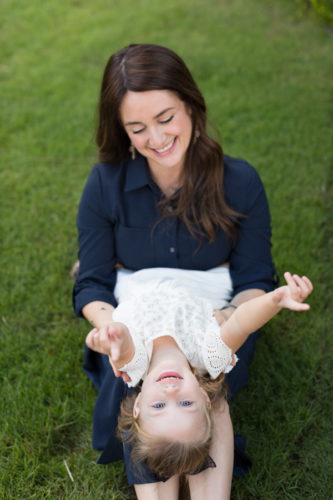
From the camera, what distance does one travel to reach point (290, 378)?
2.73m

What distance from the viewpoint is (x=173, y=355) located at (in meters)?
2.15

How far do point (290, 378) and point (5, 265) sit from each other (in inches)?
83.8

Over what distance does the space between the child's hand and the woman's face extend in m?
0.88

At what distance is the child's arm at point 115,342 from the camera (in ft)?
6.38

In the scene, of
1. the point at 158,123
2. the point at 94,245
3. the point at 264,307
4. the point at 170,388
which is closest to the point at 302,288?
the point at 264,307

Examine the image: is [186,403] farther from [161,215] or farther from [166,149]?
[166,149]

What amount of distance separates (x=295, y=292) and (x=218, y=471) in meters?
0.89

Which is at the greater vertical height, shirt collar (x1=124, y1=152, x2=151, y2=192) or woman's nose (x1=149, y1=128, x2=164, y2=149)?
A: woman's nose (x1=149, y1=128, x2=164, y2=149)

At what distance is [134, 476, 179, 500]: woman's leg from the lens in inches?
79.7

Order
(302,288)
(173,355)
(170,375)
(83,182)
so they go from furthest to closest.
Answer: (83,182) < (173,355) < (170,375) < (302,288)

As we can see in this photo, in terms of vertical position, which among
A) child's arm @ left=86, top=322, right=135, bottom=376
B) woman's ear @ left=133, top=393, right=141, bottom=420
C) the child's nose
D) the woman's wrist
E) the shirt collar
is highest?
the shirt collar

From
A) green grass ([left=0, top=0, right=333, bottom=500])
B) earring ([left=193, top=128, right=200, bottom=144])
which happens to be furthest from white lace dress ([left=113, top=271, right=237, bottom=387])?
earring ([left=193, top=128, right=200, bottom=144])

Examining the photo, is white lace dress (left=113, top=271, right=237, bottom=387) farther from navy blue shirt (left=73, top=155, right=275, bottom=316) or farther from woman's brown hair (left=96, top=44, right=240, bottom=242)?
woman's brown hair (left=96, top=44, right=240, bottom=242)

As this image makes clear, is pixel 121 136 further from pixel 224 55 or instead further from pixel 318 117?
pixel 224 55
